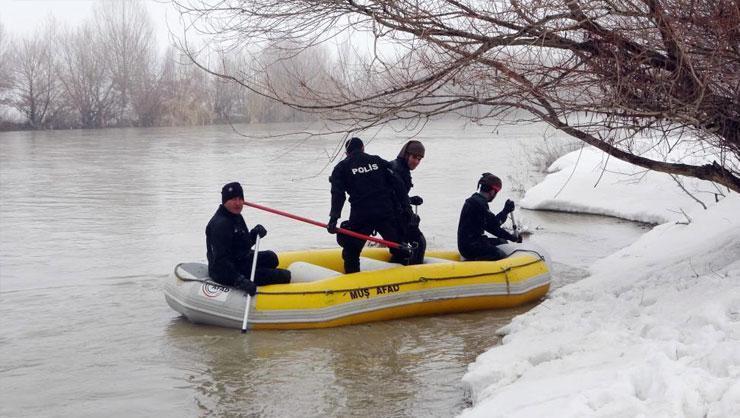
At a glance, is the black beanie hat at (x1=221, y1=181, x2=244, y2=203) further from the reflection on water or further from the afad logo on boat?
the reflection on water

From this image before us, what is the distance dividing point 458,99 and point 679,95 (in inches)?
61.1

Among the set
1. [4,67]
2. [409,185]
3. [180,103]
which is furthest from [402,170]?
[4,67]

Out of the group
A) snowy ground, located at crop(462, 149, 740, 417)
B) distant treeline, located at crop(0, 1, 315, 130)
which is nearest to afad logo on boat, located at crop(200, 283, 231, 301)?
snowy ground, located at crop(462, 149, 740, 417)

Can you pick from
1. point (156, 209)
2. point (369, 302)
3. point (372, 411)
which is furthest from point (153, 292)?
point (156, 209)

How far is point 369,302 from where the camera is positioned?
7402 millimetres

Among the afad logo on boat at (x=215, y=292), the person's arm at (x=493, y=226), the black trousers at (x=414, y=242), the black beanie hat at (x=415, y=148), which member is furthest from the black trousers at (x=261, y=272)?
the person's arm at (x=493, y=226)

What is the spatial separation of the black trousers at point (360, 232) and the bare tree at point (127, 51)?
38935 mm

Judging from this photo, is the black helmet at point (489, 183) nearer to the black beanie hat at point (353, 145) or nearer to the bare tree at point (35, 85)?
the black beanie hat at point (353, 145)

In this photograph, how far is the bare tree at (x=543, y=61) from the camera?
5797 mm

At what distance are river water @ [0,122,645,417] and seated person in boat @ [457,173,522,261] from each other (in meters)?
0.60

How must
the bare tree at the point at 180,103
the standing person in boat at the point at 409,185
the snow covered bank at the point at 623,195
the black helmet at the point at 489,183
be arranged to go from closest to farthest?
the standing person in boat at the point at 409,185 → the black helmet at the point at 489,183 → the snow covered bank at the point at 623,195 → the bare tree at the point at 180,103

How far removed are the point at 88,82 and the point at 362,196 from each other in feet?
134

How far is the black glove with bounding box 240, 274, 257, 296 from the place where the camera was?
712 cm

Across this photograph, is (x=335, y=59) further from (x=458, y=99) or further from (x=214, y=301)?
(x=214, y=301)
